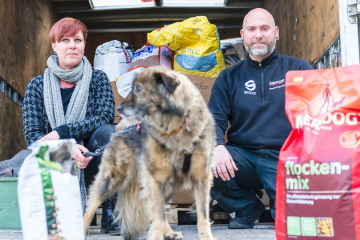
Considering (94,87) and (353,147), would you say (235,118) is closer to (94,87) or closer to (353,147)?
(94,87)

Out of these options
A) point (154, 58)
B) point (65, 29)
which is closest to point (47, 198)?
point (65, 29)

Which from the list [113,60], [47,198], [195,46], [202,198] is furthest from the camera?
[113,60]

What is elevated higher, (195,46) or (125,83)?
(195,46)

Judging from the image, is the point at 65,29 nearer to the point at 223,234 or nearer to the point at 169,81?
the point at 169,81

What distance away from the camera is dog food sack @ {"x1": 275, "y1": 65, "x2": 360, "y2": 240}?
1.94 m

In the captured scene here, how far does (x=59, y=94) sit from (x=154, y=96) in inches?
49.9

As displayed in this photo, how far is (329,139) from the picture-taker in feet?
6.52

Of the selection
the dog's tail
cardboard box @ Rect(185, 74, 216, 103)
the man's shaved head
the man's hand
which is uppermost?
the man's shaved head

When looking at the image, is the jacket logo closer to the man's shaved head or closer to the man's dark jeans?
the man's shaved head

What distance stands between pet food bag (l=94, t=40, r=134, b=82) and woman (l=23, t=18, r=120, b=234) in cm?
126

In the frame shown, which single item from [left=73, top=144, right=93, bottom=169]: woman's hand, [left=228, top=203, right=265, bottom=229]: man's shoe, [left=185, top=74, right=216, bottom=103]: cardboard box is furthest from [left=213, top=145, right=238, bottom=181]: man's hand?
[left=185, top=74, right=216, bottom=103]: cardboard box

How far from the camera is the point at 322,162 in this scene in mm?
1983

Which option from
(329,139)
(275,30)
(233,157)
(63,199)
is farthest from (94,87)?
(329,139)

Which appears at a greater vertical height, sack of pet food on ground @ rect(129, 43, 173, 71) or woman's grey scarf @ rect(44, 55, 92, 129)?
sack of pet food on ground @ rect(129, 43, 173, 71)
